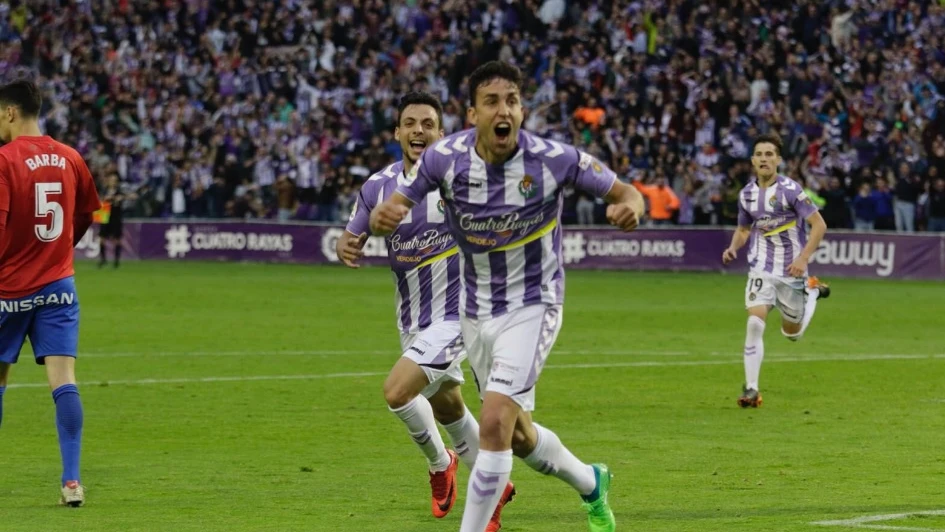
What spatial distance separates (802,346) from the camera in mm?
21062

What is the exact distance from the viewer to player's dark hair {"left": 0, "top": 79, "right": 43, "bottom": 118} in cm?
952

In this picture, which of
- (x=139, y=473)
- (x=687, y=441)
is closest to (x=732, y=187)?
(x=687, y=441)

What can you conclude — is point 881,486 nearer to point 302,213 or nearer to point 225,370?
point 225,370

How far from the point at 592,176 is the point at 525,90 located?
34.5 m

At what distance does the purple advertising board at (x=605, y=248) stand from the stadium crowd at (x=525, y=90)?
2.57ft

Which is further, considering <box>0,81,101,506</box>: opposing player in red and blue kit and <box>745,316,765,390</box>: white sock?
<box>745,316,765,390</box>: white sock

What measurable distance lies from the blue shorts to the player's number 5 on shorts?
0.92 feet

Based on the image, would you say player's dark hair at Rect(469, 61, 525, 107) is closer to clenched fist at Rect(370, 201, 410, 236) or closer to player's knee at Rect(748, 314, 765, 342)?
clenched fist at Rect(370, 201, 410, 236)

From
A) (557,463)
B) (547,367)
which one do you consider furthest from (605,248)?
(557,463)

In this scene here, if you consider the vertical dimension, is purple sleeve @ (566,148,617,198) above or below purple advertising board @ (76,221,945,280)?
above

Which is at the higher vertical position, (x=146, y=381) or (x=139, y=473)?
(x=139, y=473)

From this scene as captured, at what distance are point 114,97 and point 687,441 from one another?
36545mm

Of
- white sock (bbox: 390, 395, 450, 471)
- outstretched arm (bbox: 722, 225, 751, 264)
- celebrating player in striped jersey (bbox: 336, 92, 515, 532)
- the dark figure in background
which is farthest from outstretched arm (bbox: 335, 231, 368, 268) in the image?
the dark figure in background

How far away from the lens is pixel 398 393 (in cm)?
923
